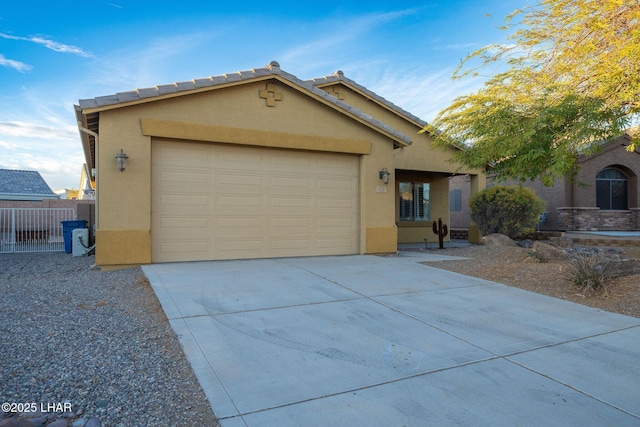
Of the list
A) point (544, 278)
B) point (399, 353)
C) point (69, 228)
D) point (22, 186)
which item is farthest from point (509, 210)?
point (22, 186)

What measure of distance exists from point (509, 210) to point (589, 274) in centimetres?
833

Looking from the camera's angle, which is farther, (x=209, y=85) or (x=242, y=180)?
(x=242, y=180)

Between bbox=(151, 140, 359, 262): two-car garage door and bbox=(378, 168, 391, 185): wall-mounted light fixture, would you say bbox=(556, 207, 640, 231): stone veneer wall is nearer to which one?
bbox=(378, 168, 391, 185): wall-mounted light fixture

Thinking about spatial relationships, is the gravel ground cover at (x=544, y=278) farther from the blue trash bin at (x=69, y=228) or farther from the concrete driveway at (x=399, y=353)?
the blue trash bin at (x=69, y=228)

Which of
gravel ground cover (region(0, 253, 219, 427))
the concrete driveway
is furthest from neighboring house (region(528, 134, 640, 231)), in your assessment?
gravel ground cover (region(0, 253, 219, 427))

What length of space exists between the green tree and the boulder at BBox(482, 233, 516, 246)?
5.86 metres

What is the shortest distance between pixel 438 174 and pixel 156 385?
14.4 m

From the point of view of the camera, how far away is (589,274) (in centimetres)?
642

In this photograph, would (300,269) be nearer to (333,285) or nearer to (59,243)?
(333,285)

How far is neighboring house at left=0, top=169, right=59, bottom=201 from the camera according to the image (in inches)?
918

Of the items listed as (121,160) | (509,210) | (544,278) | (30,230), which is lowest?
(544,278)

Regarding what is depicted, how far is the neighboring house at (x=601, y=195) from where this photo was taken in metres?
18.1

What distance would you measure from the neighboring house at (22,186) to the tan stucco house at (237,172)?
16.9 metres

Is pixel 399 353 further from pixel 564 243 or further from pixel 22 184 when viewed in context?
pixel 22 184
